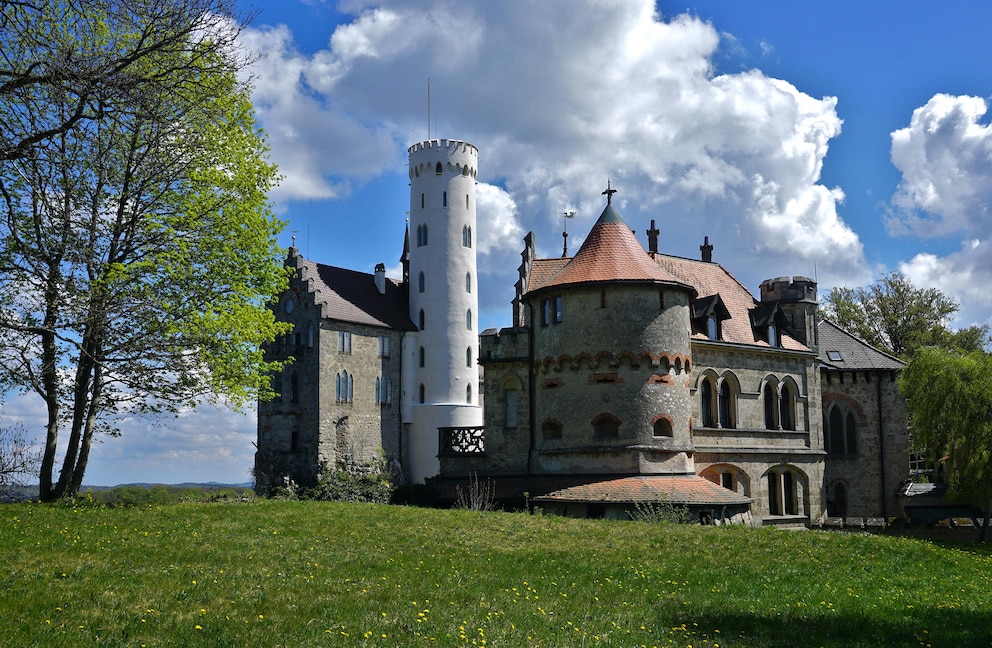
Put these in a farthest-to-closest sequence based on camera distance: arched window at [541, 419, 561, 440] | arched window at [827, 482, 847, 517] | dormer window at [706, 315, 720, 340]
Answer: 1. arched window at [827, 482, 847, 517]
2. dormer window at [706, 315, 720, 340]
3. arched window at [541, 419, 561, 440]

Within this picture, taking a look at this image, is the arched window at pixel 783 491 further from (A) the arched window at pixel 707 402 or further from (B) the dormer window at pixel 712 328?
(B) the dormer window at pixel 712 328

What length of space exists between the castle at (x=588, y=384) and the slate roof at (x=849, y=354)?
105mm

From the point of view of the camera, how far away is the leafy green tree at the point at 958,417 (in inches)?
1233

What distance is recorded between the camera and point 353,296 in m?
52.2

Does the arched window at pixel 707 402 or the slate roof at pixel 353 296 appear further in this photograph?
the slate roof at pixel 353 296

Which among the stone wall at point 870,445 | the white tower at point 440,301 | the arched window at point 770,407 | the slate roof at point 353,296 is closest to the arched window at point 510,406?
the arched window at point 770,407

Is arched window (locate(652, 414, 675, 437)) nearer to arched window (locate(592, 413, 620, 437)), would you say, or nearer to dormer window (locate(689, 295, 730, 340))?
arched window (locate(592, 413, 620, 437))

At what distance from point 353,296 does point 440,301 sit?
5246 millimetres

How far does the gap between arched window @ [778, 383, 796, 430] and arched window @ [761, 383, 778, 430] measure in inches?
14.9

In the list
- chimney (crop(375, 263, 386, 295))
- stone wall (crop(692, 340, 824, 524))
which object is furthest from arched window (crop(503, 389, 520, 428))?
chimney (crop(375, 263, 386, 295))

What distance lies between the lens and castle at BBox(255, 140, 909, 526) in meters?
28.1

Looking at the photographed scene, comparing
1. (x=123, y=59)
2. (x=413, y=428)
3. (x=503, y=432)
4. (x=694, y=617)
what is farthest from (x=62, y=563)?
(x=413, y=428)

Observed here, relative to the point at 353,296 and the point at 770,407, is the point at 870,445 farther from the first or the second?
the point at 353,296

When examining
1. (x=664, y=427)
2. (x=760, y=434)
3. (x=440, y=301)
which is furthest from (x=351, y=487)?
(x=664, y=427)
